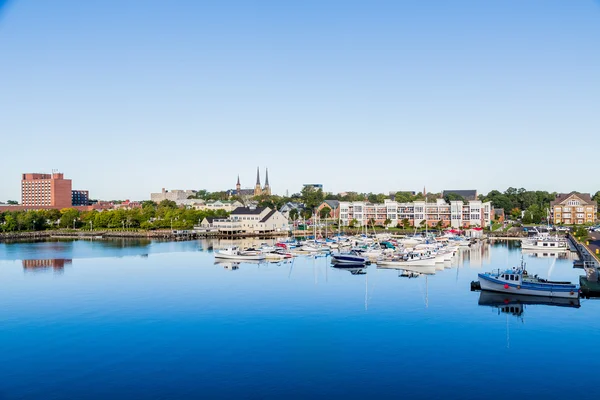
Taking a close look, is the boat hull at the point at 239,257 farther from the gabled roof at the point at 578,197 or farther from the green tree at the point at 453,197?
the gabled roof at the point at 578,197

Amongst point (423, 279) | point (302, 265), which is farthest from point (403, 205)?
point (423, 279)

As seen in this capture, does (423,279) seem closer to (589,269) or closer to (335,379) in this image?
(589,269)

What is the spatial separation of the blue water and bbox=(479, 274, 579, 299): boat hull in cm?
76

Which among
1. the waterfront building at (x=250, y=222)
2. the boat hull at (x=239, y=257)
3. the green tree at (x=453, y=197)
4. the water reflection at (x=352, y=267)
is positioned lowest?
the water reflection at (x=352, y=267)

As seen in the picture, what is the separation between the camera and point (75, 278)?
29609mm

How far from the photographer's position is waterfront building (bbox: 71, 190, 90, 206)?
117 meters

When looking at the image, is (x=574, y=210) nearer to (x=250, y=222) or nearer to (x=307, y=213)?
(x=307, y=213)

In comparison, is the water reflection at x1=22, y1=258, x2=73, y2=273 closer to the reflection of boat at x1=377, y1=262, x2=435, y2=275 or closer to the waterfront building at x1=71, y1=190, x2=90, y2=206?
the reflection of boat at x1=377, y1=262, x2=435, y2=275

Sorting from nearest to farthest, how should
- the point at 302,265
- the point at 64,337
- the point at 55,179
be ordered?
the point at 64,337 → the point at 302,265 → the point at 55,179

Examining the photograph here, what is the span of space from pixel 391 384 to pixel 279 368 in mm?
2850

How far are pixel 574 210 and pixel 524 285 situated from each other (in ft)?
173

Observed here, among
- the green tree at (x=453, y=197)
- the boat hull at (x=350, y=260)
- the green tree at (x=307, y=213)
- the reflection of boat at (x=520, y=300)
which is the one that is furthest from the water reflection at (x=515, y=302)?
the green tree at (x=307, y=213)

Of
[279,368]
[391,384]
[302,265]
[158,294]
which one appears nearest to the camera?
[391,384]

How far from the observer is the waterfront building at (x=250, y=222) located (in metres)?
67.7
